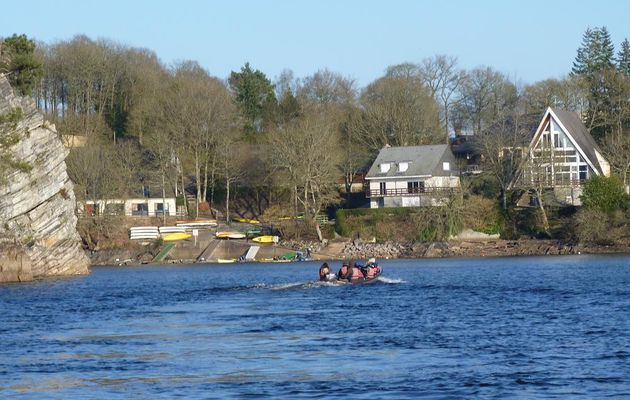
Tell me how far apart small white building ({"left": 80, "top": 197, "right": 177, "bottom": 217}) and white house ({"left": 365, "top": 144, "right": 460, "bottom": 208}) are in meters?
18.7

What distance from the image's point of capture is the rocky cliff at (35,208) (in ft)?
217

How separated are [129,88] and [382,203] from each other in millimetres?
33447

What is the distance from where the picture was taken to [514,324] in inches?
1467

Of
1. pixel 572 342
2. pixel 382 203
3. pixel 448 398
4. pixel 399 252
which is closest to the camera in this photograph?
pixel 448 398

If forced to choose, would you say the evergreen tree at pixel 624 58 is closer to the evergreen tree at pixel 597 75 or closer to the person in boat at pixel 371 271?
the evergreen tree at pixel 597 75

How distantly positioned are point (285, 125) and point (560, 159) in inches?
1236

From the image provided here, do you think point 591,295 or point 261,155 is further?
point 261,155

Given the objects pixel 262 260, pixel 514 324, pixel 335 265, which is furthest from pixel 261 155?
pixel 514 324

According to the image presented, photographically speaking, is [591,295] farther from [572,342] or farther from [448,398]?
[448,398]

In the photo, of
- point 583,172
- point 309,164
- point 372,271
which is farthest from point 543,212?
point 372,271

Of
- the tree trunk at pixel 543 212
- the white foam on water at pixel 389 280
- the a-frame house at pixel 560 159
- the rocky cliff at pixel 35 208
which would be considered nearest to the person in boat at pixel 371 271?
the white foam on water at pixel 389 280

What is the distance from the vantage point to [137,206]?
10156 centimetres

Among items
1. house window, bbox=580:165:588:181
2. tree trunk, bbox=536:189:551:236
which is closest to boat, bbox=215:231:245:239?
tree trunk, bbox=536:189:551:236

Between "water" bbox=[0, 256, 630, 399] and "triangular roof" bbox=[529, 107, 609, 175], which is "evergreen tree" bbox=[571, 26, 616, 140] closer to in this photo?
"triangular roof" bbox=[529, 107, 609, 175]
